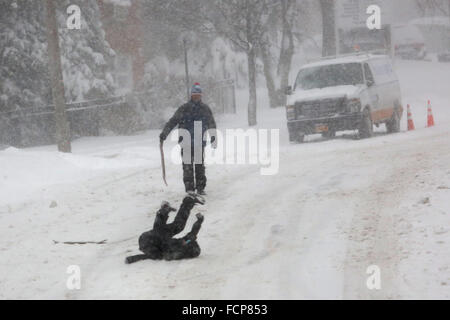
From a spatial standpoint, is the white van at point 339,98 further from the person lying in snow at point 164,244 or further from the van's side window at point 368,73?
the person lying in snow at point 164,244

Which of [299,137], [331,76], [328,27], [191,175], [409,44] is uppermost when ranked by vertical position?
[328,27]

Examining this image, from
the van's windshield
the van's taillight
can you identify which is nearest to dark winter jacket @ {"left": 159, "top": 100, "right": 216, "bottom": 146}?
the van's taillight

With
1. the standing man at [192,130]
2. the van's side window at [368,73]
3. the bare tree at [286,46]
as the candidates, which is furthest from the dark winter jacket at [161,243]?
the bare tree at [286,46]

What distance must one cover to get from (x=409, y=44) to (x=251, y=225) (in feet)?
141

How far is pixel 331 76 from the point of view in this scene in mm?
19203

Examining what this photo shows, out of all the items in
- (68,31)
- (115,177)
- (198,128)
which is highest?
(68,31)

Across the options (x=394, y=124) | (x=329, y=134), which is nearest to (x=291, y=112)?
(x=329, y=134)

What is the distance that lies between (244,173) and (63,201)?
3.59 meters

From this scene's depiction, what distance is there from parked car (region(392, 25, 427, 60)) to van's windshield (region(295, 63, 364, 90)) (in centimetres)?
3144

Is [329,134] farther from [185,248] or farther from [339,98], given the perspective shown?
[185,248]

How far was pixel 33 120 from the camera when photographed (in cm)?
2503

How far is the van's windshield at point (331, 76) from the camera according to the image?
62.2 ft
